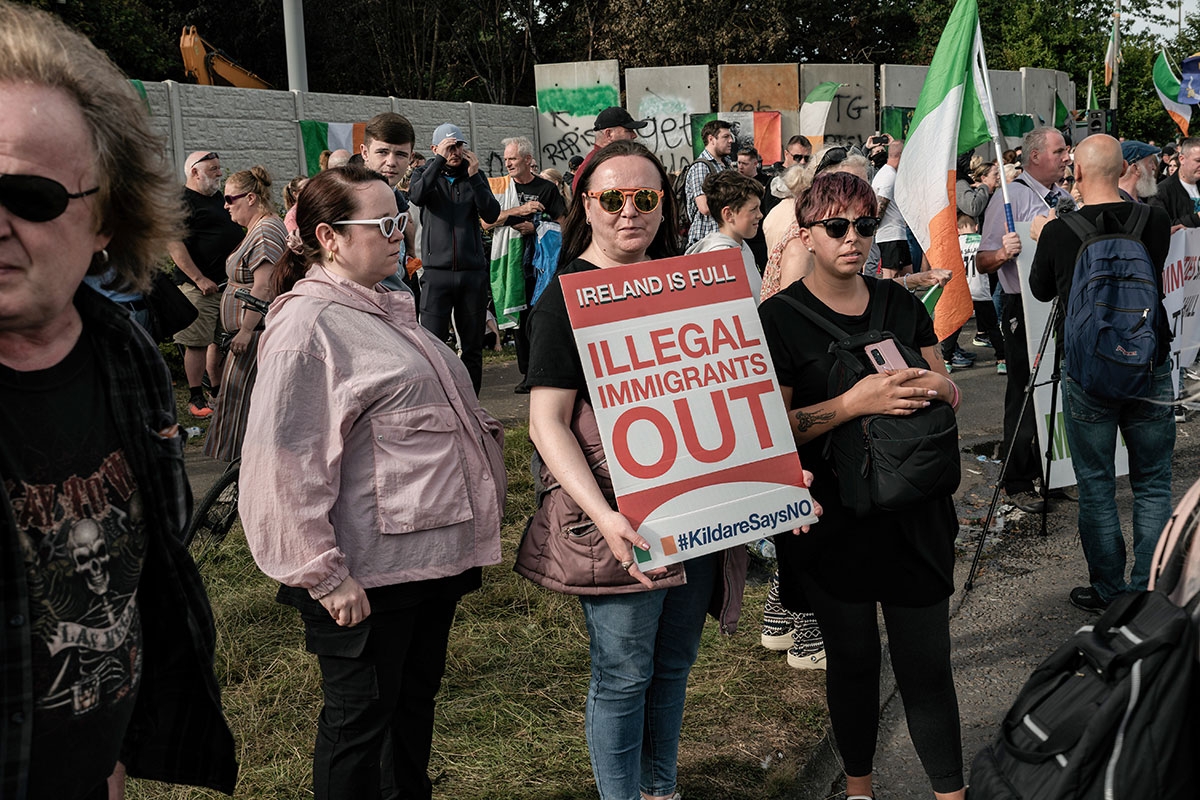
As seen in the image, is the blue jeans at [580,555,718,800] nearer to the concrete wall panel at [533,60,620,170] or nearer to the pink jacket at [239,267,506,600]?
the pink jacket at [239,267,506,600]

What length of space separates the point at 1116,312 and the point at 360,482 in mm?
3361

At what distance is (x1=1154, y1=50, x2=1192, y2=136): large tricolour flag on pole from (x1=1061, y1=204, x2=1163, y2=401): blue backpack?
11560mm

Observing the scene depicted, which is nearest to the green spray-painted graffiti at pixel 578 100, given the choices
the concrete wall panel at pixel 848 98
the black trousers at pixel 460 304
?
the concrete wall panel at pixel 848 98

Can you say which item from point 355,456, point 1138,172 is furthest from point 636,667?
point 1138,172

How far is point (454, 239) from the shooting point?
7484mm

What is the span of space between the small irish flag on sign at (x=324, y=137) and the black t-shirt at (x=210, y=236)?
678 cm

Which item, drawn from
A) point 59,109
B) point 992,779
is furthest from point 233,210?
point 992,779

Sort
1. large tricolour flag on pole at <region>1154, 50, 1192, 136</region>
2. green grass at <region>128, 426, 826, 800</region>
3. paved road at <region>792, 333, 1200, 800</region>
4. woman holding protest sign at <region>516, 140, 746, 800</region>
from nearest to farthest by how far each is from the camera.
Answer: woman holding protest sign at <region>516, 140, 746, 800</region> → green grass at <region>128, 426, 826, 800</region> → paved road at <region>792, 333, 1200, 800</region> → large tricolour flag on pole at <region>1154, 50, 1192, 136</region>

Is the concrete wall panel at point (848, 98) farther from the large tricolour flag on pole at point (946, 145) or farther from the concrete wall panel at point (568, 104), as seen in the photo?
the large tricolour flag on pole at point (946, 145)

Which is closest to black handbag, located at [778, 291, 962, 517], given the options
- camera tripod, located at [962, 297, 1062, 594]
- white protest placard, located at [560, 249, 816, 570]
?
white protest placard, located at [560, 249, 816, 570]

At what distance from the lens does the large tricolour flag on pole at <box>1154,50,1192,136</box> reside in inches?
560

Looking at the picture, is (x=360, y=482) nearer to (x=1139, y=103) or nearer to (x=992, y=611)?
(x=992, y=611)

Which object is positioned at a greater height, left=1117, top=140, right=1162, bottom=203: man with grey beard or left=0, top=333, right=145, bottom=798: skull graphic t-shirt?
left=1117, top=140, right=1162, bottom=203: man with grey beard

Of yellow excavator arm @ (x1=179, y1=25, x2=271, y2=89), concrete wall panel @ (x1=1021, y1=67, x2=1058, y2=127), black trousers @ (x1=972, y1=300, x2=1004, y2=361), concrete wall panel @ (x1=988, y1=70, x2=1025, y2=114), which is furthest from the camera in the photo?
concrete wall panel @ (x1=1021, y1=67, x2=1058, y2=127)
